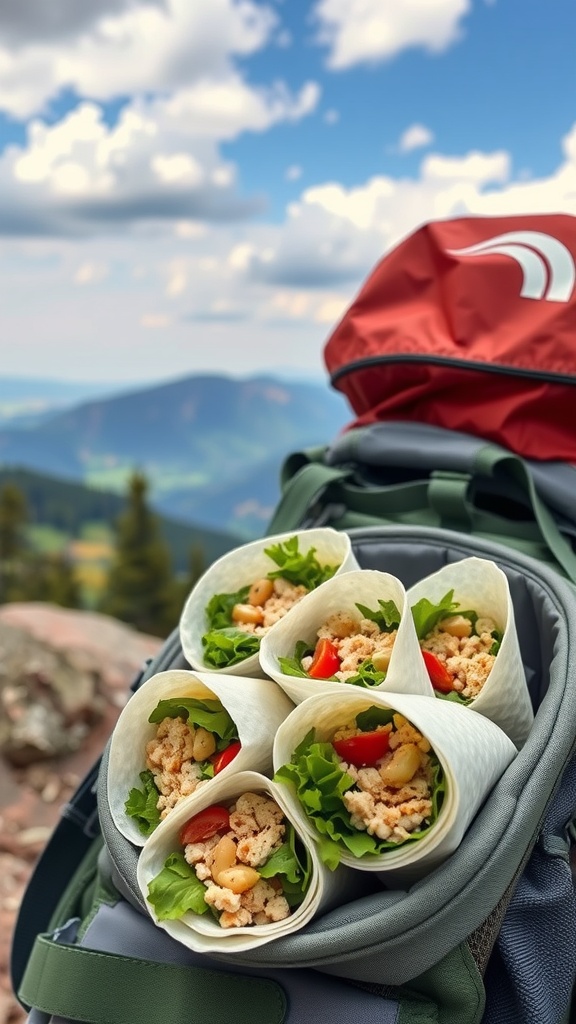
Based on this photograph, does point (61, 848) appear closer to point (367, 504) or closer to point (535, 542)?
point (367, 504)

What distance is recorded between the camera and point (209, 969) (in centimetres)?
135

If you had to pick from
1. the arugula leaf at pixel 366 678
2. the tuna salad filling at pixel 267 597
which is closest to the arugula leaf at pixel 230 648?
the tuna salad filling at pixel 267 597

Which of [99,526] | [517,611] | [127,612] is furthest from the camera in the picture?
[99,526]

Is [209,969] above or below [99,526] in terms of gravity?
above

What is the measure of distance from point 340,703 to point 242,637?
1.06 ft

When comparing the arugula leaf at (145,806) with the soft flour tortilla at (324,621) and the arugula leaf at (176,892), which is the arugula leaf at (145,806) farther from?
the soft flour tortilla at (324,621)

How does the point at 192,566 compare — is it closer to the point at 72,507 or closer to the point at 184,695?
the point at 184,695

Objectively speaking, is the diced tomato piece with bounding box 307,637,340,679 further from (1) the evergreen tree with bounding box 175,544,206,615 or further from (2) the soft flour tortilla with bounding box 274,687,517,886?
(1) the evergreen tree with bounding box 175,544,206,615

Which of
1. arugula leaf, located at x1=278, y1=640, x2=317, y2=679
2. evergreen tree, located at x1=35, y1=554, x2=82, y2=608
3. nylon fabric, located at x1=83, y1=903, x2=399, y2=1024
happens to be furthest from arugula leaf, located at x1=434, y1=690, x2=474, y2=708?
evergreen tree, located at x1=35, y1=554, x2=82, y2=608

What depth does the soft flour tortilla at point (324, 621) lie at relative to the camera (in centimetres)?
135

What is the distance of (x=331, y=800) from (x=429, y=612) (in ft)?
1.36

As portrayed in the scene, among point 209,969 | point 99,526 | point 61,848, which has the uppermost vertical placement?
point 209,969

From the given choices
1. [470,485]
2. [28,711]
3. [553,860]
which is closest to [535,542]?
[470,485]

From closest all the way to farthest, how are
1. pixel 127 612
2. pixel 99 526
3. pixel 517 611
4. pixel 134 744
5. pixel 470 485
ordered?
pixel 134 744 < pixel 517 611 < pixel 470 485 < pixel 127 612 < pixel 99 526
